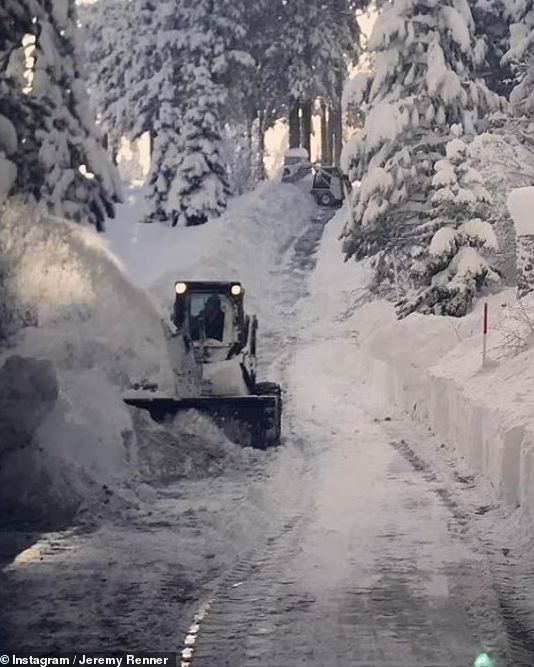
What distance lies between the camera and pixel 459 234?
21500mm

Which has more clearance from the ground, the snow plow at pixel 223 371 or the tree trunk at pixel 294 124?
the tree trunk at pixel 294 124

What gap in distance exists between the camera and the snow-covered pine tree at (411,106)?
24172 mm

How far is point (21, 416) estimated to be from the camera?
1088cm

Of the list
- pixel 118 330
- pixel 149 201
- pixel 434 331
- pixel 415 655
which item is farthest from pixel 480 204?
pixel 149 201

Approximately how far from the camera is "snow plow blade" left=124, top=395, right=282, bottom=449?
14.1m

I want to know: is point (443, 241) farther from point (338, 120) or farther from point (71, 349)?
point (338, 120)

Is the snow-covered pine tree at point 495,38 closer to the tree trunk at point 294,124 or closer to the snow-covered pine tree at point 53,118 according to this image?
the snow-covered pine tree at point 53,118

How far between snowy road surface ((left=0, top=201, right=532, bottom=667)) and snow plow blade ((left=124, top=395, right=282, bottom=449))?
481 mm

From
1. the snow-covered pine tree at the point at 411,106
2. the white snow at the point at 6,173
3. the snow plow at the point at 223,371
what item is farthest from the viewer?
the snow-covered pine tree at the point at 411,106

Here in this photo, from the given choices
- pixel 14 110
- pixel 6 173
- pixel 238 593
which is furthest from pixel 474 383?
pixel 14 110

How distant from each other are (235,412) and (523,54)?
18.0 metres

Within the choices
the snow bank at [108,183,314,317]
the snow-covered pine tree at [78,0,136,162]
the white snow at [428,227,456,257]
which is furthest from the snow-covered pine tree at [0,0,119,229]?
the snow-covered pine tree at [78,0,136,162]

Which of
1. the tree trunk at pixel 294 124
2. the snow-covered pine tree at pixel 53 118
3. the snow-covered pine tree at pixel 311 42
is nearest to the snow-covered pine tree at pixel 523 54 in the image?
the snow-covered pine tree at pixel 53 118

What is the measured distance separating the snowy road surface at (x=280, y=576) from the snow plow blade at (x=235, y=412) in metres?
0.48
